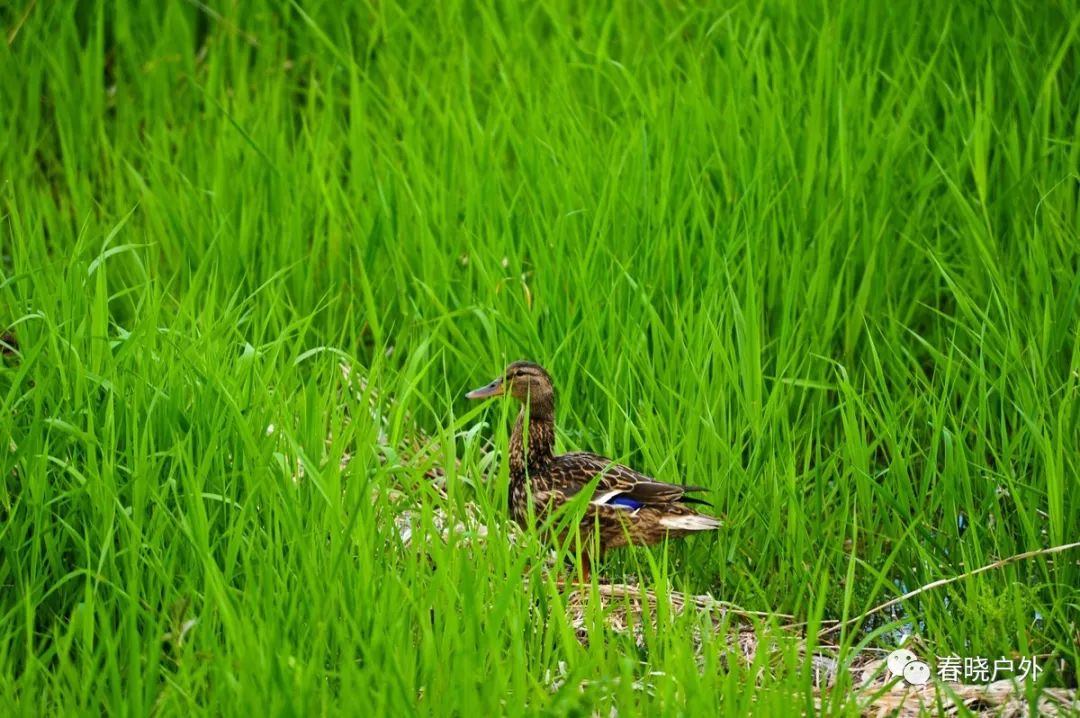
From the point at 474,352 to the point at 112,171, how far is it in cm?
204

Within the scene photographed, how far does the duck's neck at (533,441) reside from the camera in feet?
15.4

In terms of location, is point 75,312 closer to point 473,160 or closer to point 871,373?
point 473,160

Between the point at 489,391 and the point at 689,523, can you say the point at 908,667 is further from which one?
the point at 489,391

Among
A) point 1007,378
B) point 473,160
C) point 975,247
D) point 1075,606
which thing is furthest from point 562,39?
point 1075,606

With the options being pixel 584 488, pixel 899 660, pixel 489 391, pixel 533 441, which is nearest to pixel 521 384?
pixel 489 391

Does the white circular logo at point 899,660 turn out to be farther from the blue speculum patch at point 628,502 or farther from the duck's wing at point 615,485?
the blue speculum patch at point 628,502

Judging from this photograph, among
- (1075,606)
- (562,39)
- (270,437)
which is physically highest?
(562,39)

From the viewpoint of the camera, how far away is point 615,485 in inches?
171

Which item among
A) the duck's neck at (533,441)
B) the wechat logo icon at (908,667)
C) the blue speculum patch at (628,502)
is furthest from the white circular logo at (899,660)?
the duck's neck at (533,441)

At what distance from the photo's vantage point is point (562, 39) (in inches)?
258

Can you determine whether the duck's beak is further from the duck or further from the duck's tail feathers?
the duck's tail feathers

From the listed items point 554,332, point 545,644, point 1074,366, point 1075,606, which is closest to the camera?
point 545,644

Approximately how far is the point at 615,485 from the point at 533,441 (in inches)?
19.8

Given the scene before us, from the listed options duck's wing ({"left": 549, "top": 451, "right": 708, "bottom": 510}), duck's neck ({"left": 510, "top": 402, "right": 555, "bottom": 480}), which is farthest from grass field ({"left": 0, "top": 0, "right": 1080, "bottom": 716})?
duck's wing ({"left": 549, "top": 451, "right": 708, "bottom": 510})
